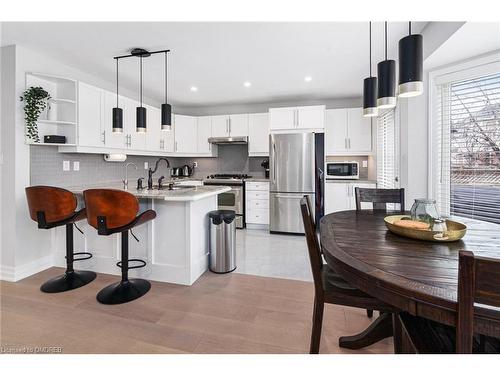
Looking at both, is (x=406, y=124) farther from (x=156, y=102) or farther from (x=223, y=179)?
(x=156, y=102)

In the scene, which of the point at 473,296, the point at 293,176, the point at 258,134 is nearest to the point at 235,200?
the point at 293,176

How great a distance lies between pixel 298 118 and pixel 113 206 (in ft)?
11.1

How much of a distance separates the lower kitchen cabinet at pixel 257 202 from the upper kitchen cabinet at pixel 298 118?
1.07 m

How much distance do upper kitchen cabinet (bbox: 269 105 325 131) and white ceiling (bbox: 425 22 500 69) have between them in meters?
1.97

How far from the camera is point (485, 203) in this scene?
2330mm

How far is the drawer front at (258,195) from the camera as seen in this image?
15.8 ft

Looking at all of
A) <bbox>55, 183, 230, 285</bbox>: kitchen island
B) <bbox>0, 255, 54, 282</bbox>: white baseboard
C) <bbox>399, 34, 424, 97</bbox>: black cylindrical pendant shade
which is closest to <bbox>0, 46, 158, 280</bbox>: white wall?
<bbox>0, 255, 54, 282</bbox>: white baseboard

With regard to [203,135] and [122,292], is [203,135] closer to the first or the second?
[203,135]

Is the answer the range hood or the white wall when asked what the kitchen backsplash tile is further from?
the range hood

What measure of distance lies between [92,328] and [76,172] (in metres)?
2.26

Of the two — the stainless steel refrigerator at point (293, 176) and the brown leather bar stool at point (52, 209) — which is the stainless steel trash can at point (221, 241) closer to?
the brown leather bar stool at point (52, 209)
